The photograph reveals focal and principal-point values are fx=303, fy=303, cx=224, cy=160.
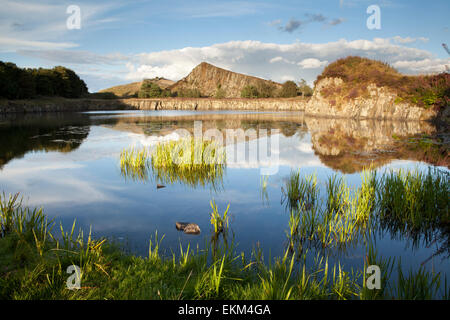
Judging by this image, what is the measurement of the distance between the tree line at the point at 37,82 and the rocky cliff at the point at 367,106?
52.3 meters

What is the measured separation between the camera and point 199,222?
6891mm

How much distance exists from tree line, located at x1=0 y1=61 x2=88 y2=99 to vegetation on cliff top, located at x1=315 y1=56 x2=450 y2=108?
53.0 m

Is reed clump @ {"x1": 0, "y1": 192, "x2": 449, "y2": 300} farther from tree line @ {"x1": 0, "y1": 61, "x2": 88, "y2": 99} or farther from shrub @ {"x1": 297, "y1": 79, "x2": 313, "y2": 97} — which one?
shrub @ {"x1": 297, "y1": 79, "x2": 313, "y2": 97}

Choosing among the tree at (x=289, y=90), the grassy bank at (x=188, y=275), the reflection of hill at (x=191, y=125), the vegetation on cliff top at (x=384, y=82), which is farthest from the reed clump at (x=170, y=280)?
the tree at (x=289, y=90)

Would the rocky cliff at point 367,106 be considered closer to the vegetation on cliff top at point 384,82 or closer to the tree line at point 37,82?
the vegetation on cliff top at point 384,82

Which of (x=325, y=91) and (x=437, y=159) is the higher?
(x=325, y=91)

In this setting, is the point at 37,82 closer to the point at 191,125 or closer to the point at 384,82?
the point at 191,125

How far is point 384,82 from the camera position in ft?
122

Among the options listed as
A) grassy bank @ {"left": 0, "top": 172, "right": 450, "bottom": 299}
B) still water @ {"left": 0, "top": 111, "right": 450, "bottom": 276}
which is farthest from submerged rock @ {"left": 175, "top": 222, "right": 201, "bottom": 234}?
grassy bank @ {"left": 0, "top": 172, "right": 450, "bottom": 299}

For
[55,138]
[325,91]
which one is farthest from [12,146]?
[325,91]

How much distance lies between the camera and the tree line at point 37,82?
176ft

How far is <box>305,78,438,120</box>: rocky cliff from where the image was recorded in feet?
113

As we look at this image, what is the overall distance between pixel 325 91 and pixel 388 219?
41438mm
